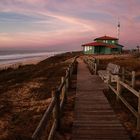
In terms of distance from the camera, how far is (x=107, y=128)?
6.34 meters

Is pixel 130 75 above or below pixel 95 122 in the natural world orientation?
above

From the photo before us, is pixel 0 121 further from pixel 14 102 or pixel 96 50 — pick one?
pixel 96 50

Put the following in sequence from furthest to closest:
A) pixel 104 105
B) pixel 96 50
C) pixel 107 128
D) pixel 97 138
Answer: pixel 96 50 → pixel 104 105 → pixel 107 128 → pixel 97 138

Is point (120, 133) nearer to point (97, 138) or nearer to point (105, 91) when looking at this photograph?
point (97, 138)

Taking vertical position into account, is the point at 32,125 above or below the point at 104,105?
below

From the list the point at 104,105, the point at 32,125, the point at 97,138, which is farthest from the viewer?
the point at 104,105

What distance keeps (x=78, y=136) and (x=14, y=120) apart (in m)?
3.99

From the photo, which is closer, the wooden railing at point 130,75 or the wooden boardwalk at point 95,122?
the wooden boardwalk at point 95,122

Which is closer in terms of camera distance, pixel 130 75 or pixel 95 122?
pixel 95 122

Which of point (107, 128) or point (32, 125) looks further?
point (32, 125)

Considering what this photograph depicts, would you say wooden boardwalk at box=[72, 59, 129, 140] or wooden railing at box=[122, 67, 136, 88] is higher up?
wooden railing at box=[122, 67, 136, 88]

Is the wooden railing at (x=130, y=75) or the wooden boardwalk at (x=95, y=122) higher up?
the wooden railing at (x=130, y=75)

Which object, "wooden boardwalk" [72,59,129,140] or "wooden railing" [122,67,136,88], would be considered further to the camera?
"wooden railing" [122,67,136,88]

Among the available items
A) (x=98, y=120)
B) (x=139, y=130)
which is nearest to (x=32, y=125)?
(x=98, y=120)
